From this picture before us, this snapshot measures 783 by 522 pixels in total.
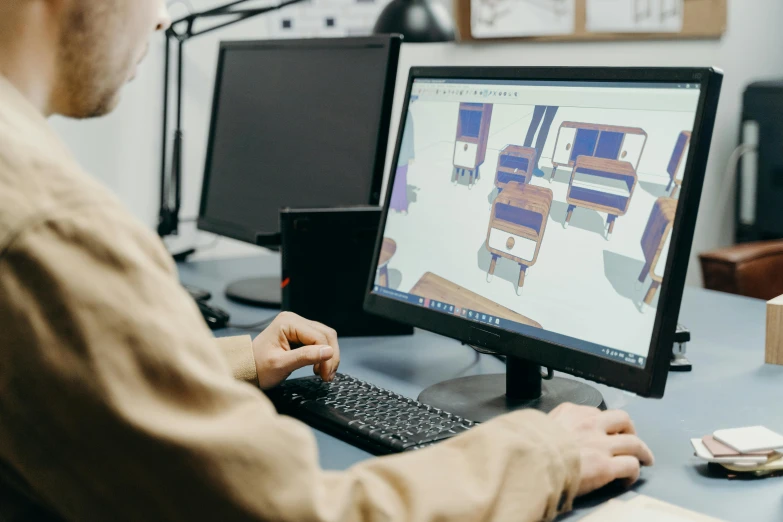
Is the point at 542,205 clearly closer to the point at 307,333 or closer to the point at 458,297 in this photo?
the point at 458,297

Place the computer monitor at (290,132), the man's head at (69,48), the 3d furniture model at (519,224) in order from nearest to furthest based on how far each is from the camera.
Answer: the man's head at (69,48) < the 3d furniture model at (519,224) < the computer monitor at (290,132)

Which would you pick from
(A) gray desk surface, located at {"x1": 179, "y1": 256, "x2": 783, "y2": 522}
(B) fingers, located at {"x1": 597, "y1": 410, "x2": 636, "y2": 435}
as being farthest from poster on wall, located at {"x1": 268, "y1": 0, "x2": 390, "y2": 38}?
(B) fingers, located at {"x1": 597, "y1": 410, "x2": 636, "y2": 435}

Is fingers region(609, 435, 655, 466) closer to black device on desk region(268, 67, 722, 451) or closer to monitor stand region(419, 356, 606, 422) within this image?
black device on desk region(268, 67, 722, 451)

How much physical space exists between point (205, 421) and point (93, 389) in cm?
7

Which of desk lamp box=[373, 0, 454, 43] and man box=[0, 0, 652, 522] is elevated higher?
desk lamp box=[373, 0, 454, 43]

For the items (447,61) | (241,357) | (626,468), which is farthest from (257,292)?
(447,61)

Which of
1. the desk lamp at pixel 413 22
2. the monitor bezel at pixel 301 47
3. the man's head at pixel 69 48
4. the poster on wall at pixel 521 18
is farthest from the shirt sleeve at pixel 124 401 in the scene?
the poster on wall at pixel 521 18

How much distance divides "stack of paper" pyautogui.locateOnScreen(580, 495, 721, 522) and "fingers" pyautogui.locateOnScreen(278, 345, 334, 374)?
1.49 feet

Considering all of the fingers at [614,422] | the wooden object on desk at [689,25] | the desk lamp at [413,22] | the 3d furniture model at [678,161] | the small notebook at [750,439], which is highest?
the wooden object on desk at [689,25]

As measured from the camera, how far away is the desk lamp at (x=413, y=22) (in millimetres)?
1959

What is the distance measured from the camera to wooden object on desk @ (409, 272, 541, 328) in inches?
41.4

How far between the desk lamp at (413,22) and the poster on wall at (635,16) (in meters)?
1.00

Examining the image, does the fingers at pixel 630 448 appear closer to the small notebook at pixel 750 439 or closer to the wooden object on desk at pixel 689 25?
the small notebook at pixel 750 439

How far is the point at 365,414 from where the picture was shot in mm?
1021
